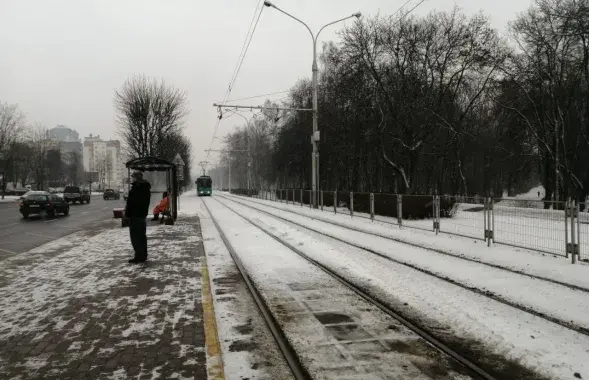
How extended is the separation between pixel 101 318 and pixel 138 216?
4040 mm

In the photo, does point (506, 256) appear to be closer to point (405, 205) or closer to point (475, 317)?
point (475, 317)

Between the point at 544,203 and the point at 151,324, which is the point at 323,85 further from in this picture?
the point at 151,324

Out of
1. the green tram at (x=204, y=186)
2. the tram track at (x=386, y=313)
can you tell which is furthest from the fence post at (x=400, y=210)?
the green tram at (x=204, y=186)

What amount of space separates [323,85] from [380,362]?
3985 cm

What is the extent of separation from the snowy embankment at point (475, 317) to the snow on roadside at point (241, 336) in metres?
1.75

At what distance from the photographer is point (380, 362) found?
406cm

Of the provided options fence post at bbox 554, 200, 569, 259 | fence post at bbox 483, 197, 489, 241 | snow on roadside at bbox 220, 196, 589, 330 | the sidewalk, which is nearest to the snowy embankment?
snow on roadside at bbox 220, 196, 589, 330

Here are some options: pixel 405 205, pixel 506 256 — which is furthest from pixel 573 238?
pixel 405 205

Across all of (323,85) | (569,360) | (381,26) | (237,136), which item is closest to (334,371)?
(569,360)

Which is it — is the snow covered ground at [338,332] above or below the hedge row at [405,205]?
below

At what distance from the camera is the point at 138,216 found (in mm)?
9273

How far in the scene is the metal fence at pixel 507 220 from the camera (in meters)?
9.30

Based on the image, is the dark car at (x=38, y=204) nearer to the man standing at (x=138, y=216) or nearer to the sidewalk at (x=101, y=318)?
the sidewalk at (x=101, y=318)

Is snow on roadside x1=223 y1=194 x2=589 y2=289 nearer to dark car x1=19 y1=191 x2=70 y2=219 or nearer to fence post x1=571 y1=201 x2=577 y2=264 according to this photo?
fence post x1=571 y1=201 x2=577 y2=264
